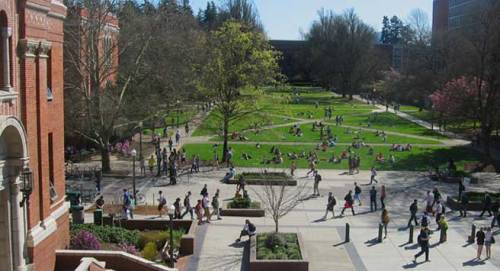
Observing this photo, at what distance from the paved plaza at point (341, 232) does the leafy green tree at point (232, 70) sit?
317 inches

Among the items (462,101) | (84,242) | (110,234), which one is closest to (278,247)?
(110,234)

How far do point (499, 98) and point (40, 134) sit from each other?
37.3 m

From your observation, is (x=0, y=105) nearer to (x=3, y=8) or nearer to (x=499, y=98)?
(x=3, y=8)

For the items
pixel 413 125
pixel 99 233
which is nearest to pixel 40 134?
pixel 99 233

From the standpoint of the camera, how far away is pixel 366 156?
46.4m

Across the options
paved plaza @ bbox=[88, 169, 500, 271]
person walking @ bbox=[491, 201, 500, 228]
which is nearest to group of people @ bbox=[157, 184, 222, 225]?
paved plaza @ bbox=[88, 169, 500, 271]

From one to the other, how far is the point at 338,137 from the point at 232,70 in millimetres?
15888

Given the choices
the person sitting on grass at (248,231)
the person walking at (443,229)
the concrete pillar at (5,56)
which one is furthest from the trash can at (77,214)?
the person walking at (443,229)

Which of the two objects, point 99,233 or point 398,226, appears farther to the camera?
point 398,226

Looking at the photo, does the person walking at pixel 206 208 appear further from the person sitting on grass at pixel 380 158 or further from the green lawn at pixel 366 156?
the person sitting on grass at pixel 380 158

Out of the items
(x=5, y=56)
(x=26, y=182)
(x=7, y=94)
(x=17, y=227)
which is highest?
(x=5, y=56)

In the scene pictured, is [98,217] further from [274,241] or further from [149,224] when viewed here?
[274,241]

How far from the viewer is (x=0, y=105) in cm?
1326

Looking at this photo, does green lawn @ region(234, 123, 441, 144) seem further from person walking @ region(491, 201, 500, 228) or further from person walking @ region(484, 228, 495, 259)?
person walking @ region(484, 228, 495, 259)
